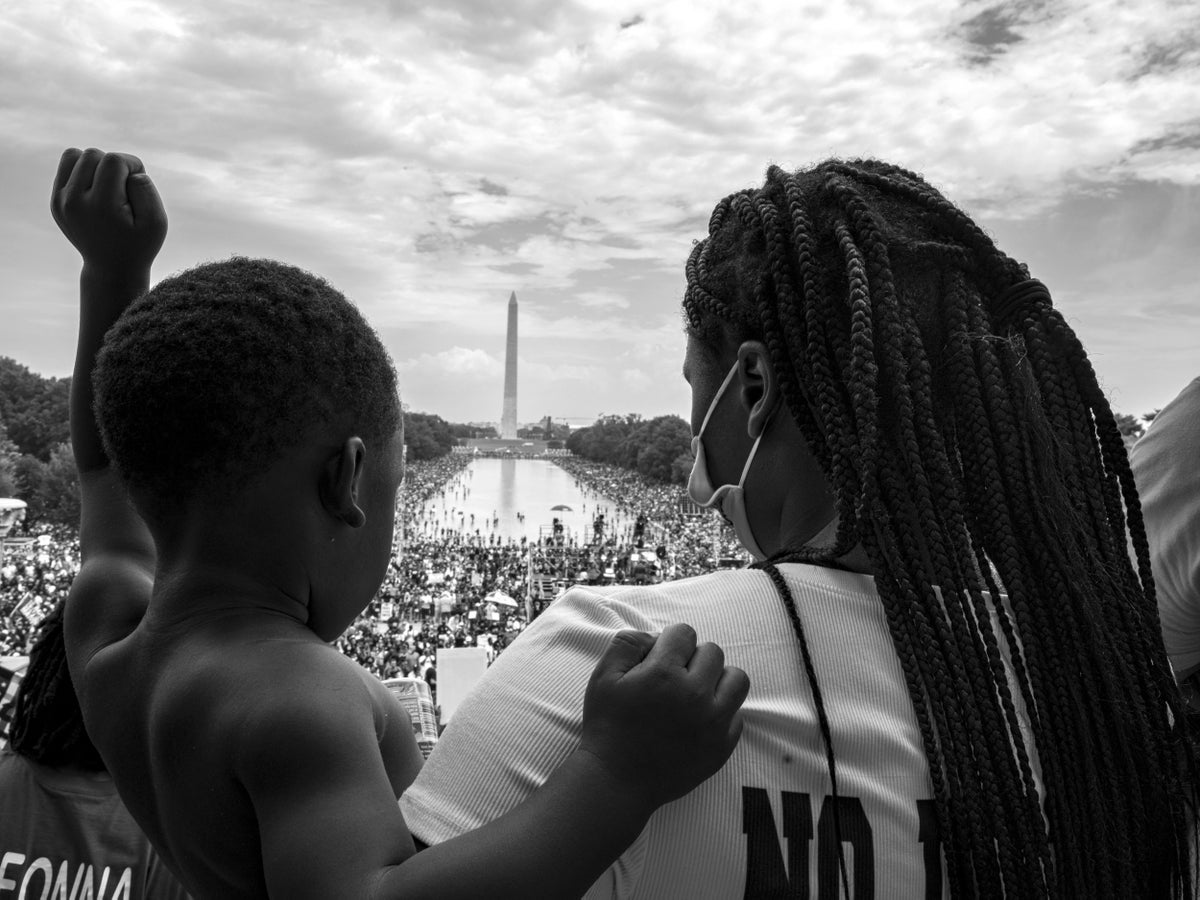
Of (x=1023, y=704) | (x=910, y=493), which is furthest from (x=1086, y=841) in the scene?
(x=910, y=493)

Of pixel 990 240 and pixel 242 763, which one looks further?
pixel 990 240

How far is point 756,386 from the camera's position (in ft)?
3.44

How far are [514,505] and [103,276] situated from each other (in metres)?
41.4

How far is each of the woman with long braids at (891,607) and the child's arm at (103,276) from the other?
0.70 metres

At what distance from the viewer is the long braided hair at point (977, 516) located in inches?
34.2

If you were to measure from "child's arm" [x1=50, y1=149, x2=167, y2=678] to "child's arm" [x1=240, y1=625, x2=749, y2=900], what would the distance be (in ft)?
1.88

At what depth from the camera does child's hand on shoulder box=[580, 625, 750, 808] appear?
29.8 inches

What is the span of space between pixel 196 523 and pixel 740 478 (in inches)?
23.6

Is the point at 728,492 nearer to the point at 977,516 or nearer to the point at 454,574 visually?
the point at 977,516

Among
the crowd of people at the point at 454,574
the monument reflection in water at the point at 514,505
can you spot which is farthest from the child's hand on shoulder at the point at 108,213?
the monument reflection in water at the point at 514,505

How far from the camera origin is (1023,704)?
36.8 inches

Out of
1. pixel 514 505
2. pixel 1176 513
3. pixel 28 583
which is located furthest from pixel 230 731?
pixel 514 505

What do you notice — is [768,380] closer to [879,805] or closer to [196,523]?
[879,805]

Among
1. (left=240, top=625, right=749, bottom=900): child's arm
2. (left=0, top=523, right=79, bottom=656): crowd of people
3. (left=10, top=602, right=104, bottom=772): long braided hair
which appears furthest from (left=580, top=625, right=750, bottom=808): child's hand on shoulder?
(left=0, top=523, right=79, bottom=656): crowd of people
